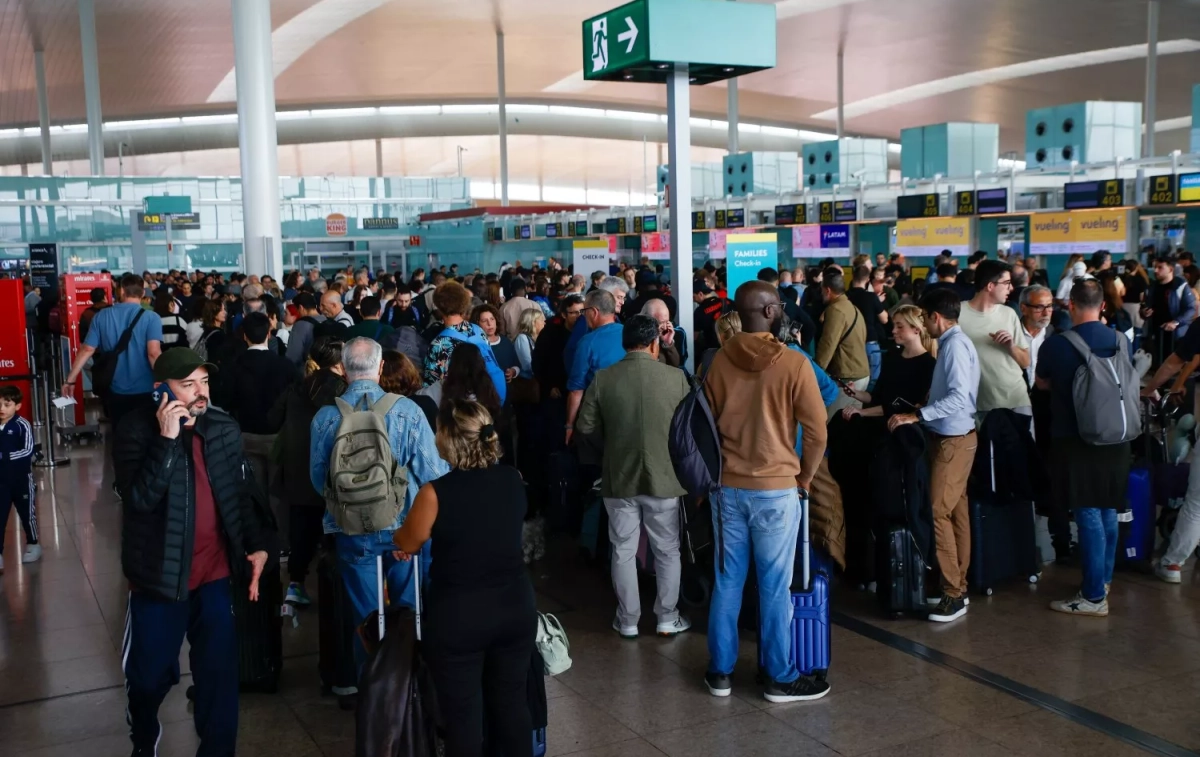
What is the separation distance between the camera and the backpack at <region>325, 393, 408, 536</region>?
13.4ft

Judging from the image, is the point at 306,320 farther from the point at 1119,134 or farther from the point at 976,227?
the point at 1119,134

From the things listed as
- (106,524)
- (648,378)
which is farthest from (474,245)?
(648,378)

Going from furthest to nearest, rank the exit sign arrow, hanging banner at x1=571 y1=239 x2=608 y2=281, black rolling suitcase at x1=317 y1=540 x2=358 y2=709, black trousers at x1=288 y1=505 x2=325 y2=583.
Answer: hanging banner at x1=571 y1=239 x2=608 y2=281 < the exit sign arrow < black trousers at x1=288 y1=505 x2=325 y2=583 < black rolling suitcase at x1=317 y1=540 x2=358 y2=709

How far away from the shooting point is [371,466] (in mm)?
4098

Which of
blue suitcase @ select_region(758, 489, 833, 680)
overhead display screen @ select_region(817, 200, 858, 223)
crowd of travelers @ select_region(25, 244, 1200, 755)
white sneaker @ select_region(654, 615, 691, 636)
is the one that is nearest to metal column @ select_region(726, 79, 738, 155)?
overhead display screen @ select_region(817, 200, 858, 223)

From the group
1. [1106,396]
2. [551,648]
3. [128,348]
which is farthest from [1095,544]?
[128,348]

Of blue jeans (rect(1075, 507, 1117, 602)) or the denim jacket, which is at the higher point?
the denim jacket

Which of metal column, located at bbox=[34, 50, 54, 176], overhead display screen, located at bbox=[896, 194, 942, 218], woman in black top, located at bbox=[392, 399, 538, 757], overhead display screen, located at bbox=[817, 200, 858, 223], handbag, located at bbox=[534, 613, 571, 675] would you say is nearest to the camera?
woman in black top, located at bbox=[392, 399, 538, 757]

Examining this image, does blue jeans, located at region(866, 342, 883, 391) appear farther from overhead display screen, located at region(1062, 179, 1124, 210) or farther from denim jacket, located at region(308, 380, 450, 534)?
denim jacket, located at region(308, 380, 450, 534)

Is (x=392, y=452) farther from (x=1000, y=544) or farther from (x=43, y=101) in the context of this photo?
(x=43, y=101)

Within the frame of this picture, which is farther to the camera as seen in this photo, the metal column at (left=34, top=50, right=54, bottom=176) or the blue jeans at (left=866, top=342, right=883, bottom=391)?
the metal column at (left=34, top=50, right=54, bottom=176)

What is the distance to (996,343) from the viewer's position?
5.84 meters

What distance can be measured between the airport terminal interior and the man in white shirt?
99 centimetres

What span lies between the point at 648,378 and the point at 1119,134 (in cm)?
1250
